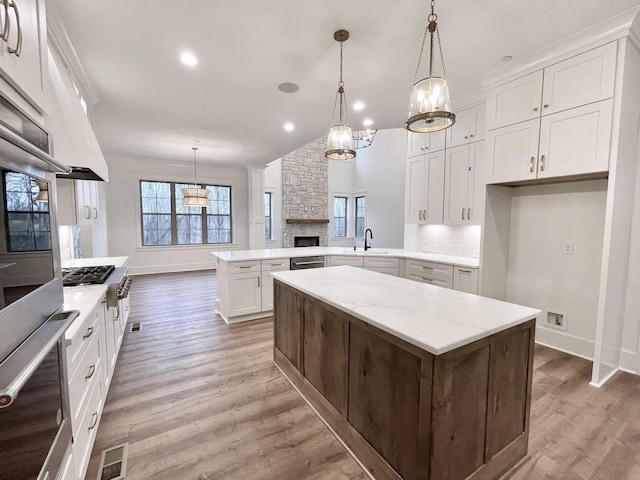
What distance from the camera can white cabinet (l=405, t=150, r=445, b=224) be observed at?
4.13 meters

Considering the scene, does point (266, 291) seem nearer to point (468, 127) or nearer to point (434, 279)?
point (434, 279)

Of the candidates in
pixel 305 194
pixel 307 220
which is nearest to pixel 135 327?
pixel 307 220

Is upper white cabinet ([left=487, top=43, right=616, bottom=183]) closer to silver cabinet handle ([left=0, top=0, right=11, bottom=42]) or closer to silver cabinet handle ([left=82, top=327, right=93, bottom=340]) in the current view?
silver cabinet handle ([left=0, top=0, right=11, bottom=42])

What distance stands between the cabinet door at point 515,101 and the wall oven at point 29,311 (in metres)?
3.56

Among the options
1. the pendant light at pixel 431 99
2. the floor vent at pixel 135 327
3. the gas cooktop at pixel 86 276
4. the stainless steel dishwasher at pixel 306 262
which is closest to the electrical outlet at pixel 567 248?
the pendant light at pixel 431 99

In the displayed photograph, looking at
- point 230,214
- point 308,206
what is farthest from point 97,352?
point 308,206

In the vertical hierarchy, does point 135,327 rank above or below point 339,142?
below

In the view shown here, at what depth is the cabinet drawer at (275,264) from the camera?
394 centimetres

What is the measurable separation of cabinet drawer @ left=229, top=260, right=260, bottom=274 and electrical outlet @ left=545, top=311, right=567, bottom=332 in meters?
3.44

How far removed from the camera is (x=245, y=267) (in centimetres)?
379

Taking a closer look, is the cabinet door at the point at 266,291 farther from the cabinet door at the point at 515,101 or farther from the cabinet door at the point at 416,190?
the cabinet door at the point at 515,101

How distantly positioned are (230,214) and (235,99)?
499 cm

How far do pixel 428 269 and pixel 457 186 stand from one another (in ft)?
3.90

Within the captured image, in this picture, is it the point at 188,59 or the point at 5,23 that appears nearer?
the point at 5,23
